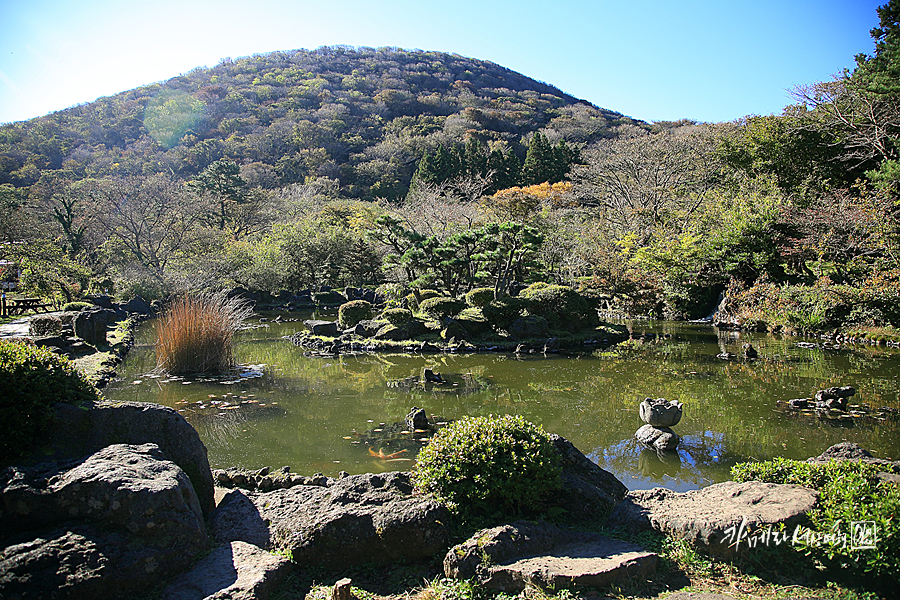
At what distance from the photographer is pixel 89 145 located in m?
52.8

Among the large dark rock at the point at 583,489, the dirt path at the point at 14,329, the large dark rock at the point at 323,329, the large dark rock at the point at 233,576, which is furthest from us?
the large dark rock at the point at 323,329

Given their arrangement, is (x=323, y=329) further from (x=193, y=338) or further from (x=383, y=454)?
(x=383, y=454)

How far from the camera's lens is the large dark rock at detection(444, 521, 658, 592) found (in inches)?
106

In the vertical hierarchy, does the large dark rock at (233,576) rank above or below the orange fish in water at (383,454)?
above

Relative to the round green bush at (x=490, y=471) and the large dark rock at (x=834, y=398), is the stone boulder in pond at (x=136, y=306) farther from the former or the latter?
the large dark rock at (x=834, y=398)

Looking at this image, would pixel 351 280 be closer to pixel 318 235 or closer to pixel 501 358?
pixel 318 235

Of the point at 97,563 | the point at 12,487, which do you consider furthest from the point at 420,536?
the point at 12,487

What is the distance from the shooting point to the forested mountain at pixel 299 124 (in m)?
48.5

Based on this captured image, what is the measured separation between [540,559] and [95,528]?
7.73 ft

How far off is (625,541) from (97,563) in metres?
2.89

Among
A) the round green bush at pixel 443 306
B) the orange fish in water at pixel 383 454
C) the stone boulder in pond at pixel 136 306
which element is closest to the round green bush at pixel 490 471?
the orange fish in water at pixel 383 454

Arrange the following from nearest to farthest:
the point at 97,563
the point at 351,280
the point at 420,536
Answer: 1. the point at 97,563
2. the point at 420,536
3. the point at 351,280

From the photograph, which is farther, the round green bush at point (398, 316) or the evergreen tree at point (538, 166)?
the evergreen tree at point (538, 166)

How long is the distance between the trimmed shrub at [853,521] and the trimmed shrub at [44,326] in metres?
13.6
